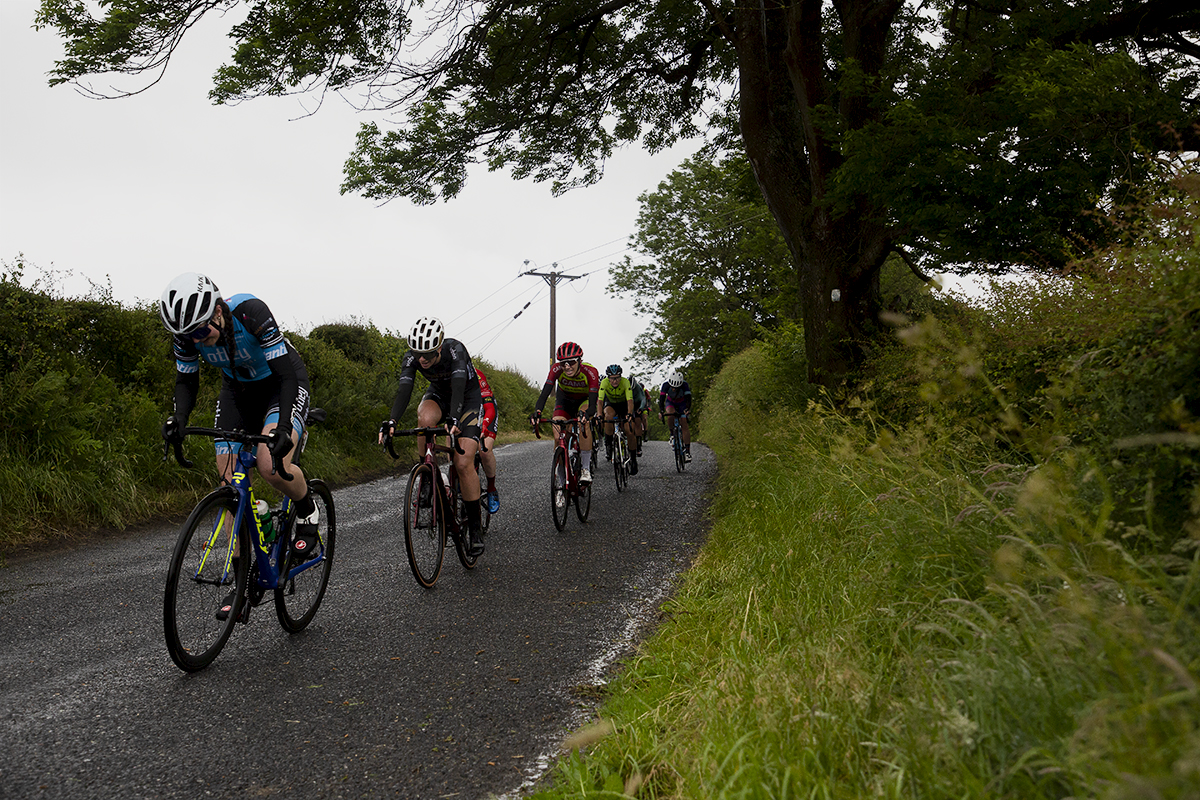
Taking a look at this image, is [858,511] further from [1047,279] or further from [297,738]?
[297,738]

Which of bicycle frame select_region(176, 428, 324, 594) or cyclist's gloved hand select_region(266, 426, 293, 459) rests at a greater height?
cyclist's gloved hand select_region(266, 426, 293, 459)

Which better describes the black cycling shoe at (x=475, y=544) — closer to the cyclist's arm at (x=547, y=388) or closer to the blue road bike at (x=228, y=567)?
the blue road bike at (x=228, y=567)

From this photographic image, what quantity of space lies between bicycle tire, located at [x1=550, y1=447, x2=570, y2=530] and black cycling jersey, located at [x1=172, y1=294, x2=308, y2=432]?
389cm

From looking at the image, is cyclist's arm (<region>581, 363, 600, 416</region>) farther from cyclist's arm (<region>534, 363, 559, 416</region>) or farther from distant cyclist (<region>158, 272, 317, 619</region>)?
distant cyclist (<region>158, 272, 317, 619</region>)

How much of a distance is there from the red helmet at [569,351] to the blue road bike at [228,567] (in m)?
5.50

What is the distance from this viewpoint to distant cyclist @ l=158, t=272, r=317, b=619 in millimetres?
4500

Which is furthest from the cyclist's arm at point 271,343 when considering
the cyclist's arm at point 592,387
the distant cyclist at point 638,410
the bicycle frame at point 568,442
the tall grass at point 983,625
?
the distant cyclist at point 638,410

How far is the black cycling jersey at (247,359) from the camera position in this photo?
194 inches

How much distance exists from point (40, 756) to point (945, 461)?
5.29m

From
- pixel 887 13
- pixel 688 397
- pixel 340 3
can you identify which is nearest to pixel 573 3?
pixel 340 3

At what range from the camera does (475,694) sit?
13.0 ft

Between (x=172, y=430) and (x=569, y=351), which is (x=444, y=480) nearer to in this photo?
(x=172, y=430)

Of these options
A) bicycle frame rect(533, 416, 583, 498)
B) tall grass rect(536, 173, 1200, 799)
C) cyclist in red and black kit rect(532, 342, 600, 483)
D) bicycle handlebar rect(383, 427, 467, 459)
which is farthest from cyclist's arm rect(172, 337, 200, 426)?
cyclist in red and black kit rect(532, 342, 600, 483)

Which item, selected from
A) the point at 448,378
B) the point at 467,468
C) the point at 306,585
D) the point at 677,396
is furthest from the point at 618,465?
the point at 306,585
